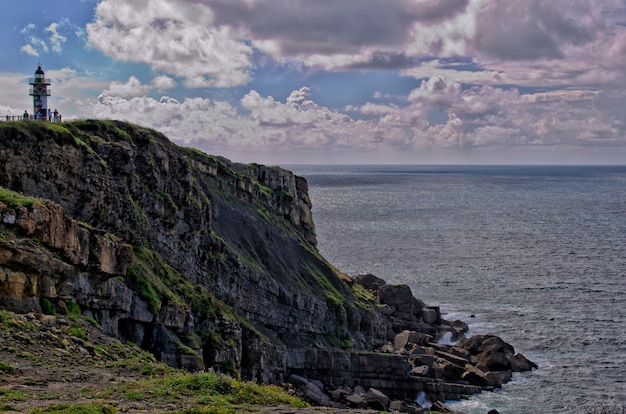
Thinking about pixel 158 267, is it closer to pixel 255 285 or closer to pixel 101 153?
pixel 101 153

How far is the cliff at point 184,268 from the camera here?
30.0 metres

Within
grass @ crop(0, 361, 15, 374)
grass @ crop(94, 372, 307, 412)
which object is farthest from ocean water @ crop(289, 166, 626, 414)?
grass @ crop(0, 361, 15, 374)

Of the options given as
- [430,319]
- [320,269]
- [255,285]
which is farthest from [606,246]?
[255,285]

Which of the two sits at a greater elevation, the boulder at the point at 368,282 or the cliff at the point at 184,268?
the cliff at the point at 184,268

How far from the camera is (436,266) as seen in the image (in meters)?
110

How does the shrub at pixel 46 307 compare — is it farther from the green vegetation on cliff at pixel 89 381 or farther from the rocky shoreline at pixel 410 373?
the rocky shoreline at pixel 410 373

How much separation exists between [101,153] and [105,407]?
84.2ft

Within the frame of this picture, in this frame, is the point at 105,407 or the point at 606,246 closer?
the point at 105,407

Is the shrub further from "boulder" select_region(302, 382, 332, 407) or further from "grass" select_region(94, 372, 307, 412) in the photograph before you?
"boulder" select_region(302, 382, 332, 407)

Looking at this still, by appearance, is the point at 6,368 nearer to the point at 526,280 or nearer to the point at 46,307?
the point at 46,307

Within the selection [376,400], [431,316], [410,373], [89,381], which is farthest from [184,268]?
[431,316]

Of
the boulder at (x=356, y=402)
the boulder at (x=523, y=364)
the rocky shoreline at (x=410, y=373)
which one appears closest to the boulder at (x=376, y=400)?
the rocky shoreline at (x=410, y=373)

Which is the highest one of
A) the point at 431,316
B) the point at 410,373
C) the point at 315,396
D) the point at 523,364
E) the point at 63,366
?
the point at 63,366

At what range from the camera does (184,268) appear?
47.8 meters
